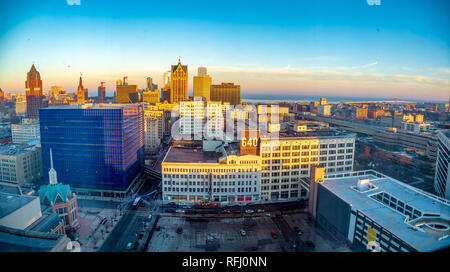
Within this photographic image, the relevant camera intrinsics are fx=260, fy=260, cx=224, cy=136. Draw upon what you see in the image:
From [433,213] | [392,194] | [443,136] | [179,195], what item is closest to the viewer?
[433,213]

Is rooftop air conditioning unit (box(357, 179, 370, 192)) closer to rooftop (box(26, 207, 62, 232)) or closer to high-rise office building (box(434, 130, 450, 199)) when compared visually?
high-rise office building (box(434, 130, 450, 199))

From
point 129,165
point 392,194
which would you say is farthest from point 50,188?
point 392,194

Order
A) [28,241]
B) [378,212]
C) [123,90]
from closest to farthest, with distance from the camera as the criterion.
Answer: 1. [28,241]
2. [378,212]
3. [123,90]

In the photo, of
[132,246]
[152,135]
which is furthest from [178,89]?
[132,246]

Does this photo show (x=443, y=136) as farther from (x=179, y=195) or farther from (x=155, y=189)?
(x=155, y=189)

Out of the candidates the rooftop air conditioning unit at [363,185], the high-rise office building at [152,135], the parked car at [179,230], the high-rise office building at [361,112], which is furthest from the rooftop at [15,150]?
the high-rise office building at [361,112]

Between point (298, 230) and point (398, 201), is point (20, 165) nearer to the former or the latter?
point (298, 230)
